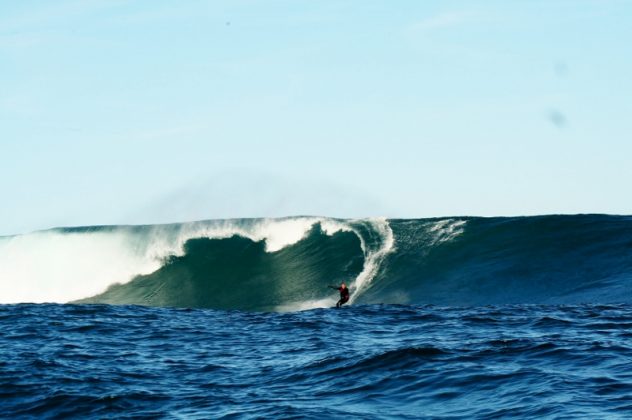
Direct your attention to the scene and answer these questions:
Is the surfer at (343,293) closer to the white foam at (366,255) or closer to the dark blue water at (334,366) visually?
the white foam at (366,255)

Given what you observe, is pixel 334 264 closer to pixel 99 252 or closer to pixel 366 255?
pixel 366 255

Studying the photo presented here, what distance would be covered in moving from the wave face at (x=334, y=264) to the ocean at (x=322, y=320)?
84 mm

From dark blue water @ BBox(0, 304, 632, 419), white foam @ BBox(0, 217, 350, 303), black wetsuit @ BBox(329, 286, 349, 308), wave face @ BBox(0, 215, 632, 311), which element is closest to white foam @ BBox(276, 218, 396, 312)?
wave face @ BBox(0, 215, 632, 311)

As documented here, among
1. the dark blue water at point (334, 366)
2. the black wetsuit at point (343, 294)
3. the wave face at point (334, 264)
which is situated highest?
the wave face at point (334, 264)

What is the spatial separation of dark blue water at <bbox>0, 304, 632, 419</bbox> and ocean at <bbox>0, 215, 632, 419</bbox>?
0.16 feet

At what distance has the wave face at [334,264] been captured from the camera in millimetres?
25156

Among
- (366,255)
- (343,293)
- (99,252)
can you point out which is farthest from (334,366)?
(99,252)

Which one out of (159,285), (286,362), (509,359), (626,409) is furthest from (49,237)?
(626,409)

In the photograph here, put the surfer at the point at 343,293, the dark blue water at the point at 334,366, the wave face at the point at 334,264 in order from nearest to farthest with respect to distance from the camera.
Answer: the dark blue water at the point at 334,366 < the surfer at the point at 343,293 < the wave face at the point at 334,264

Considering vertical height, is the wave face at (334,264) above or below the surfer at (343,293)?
above

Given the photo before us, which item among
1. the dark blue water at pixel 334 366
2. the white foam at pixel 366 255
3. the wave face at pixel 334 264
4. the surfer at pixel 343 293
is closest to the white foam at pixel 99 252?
the wave face at pixel 334 264

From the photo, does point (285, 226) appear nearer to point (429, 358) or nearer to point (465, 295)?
point (465, 295)

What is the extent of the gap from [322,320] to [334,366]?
20.3 ft

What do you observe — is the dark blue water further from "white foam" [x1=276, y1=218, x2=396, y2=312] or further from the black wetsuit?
"white foam" [x1=276, y1=218, x2=396, y2=312]
